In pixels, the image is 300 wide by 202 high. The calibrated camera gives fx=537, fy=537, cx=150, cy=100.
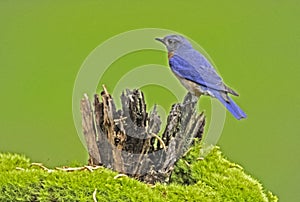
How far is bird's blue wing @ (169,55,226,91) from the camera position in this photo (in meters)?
0.95

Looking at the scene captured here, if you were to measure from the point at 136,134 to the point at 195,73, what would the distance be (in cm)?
15

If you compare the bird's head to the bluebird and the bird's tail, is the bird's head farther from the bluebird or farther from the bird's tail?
the bird's tail

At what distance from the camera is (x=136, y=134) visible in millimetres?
935

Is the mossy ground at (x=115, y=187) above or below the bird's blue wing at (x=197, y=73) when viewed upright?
below

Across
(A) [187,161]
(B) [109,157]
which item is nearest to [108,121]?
(B) [109,157]

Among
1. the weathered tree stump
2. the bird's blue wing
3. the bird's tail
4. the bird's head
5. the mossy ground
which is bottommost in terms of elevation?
the mossy ground

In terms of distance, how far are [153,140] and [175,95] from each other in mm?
95

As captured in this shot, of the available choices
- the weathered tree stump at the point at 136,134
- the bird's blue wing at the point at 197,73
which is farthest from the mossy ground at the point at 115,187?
the bird's blue wing at the point at 197,73

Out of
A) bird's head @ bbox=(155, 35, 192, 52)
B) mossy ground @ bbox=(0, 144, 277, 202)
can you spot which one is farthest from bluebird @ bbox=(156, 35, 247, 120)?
mossy ground @ bbox=(0, 144, 277, 202)

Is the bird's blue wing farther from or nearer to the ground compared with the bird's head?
nearer to the ground

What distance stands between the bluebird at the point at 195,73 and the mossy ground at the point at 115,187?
0.42 ft

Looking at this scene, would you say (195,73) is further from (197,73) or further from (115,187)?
(115,187)

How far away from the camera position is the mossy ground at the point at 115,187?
0.86 meters

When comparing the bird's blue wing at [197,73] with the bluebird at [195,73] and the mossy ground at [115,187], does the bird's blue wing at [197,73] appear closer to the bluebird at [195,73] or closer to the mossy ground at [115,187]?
the bluebird at [195,73]
